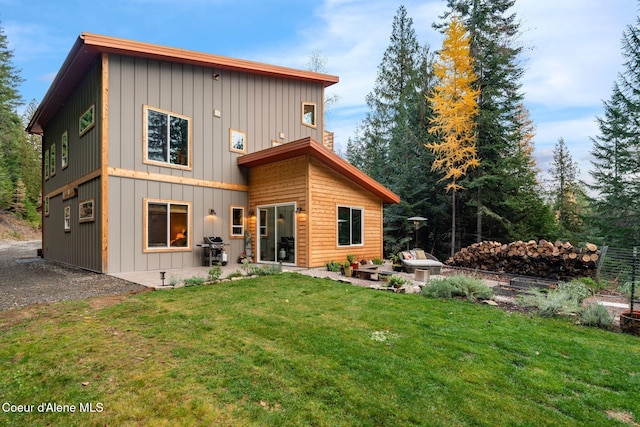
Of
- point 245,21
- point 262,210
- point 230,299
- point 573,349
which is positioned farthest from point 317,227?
point 245,21

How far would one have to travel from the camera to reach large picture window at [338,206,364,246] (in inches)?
388

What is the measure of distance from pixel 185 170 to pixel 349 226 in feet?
17.0

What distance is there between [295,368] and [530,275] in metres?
8.57

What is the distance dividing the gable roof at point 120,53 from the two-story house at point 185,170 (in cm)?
4

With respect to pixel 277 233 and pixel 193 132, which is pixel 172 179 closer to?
pixel 193 132

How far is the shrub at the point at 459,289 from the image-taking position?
524cm

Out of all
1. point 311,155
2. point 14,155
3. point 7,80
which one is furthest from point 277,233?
point 7,80

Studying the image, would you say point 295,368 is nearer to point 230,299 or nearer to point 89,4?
point 230,299

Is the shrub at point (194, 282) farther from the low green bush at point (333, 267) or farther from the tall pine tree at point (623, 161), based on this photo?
the tall pine tree at point (623, 161)

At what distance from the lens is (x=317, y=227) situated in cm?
888

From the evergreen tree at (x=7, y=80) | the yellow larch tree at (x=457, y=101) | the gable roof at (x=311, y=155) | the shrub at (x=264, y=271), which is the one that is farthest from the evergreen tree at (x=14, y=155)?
the yellow larch tree at (x=457, y=101)

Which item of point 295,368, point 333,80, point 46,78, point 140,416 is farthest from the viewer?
point 46,78

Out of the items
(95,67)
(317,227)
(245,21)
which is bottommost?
(317,227)

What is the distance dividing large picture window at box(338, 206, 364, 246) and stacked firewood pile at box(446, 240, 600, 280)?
337 cm
